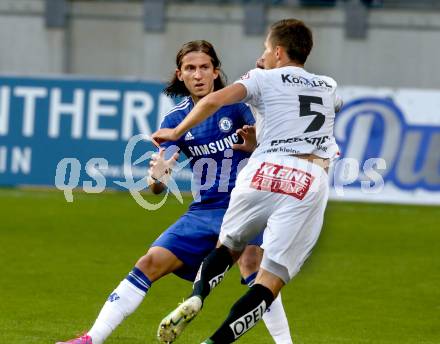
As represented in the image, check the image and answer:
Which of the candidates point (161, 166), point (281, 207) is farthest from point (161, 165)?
point (281, 207)

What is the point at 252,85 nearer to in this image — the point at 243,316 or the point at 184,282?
the point at 243,316

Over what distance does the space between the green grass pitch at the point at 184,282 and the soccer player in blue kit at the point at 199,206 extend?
2.75 feet

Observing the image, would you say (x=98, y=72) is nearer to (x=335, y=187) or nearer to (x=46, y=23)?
(x=46, y=23)

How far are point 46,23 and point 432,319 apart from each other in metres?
17.7

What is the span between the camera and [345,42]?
24.7 m

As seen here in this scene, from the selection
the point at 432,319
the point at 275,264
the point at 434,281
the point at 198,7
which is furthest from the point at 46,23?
the point at 275,264

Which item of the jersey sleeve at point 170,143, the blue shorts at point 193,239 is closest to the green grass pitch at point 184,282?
the blue shorts at point 193,239

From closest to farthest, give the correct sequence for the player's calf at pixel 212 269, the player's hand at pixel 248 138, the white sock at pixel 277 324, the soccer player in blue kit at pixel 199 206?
the player's calf at pixel 212 269, the player's hand at pixel 248 138, the soccer player in blue kit at pixel 199 206, the white sock at pixel 277 324

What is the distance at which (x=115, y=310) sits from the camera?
7.09 m

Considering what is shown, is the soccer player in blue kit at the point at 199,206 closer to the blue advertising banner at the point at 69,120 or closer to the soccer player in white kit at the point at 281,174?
the soccer player in white kit at the point at 281,174

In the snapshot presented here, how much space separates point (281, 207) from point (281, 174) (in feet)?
0.59

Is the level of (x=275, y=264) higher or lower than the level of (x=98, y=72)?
higher

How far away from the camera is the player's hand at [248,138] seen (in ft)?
23.0

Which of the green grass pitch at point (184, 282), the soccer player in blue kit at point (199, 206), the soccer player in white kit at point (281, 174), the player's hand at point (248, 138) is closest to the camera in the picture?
the soccer player in white kit at point (281, 174)
